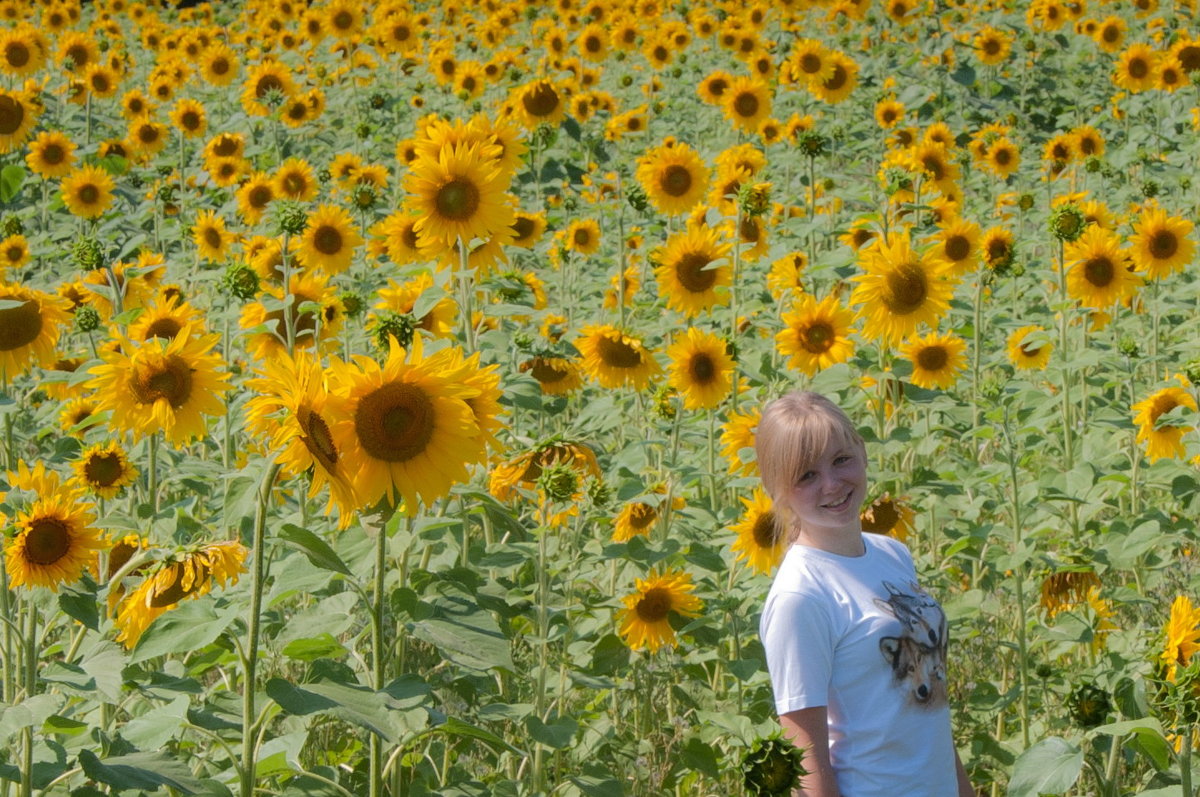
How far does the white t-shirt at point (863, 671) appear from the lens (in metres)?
2.23

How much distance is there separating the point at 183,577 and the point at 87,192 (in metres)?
4.76

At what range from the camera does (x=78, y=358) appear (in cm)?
468

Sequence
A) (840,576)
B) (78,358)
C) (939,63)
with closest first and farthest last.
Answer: (840,576) → (78,358) → (939,63)

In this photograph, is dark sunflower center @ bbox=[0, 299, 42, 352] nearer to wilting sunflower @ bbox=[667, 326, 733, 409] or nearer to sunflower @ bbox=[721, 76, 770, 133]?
wilting sunflower @ bbox=[667, 326, 733, 409]

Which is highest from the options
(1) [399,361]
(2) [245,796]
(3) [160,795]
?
(1) [399,361]

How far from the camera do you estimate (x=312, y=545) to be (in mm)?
1954

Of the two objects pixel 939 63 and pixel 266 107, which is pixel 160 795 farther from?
pixel 939 63

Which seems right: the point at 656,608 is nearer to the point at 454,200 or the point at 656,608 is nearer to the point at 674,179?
the point at 454,200

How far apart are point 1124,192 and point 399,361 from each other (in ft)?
19.0

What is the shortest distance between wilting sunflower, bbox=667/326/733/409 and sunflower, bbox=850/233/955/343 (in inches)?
20.8

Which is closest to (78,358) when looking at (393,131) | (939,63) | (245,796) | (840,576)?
(245,796)

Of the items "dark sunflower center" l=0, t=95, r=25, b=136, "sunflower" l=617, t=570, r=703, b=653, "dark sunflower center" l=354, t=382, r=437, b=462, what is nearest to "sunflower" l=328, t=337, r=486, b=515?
"dark sunflower center" l=354, t=382, r=437, b=462

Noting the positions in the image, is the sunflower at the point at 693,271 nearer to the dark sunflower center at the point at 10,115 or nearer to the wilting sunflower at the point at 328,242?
the wilting sunflower at the point at 328,242

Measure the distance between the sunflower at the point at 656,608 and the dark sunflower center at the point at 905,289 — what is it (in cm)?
113
